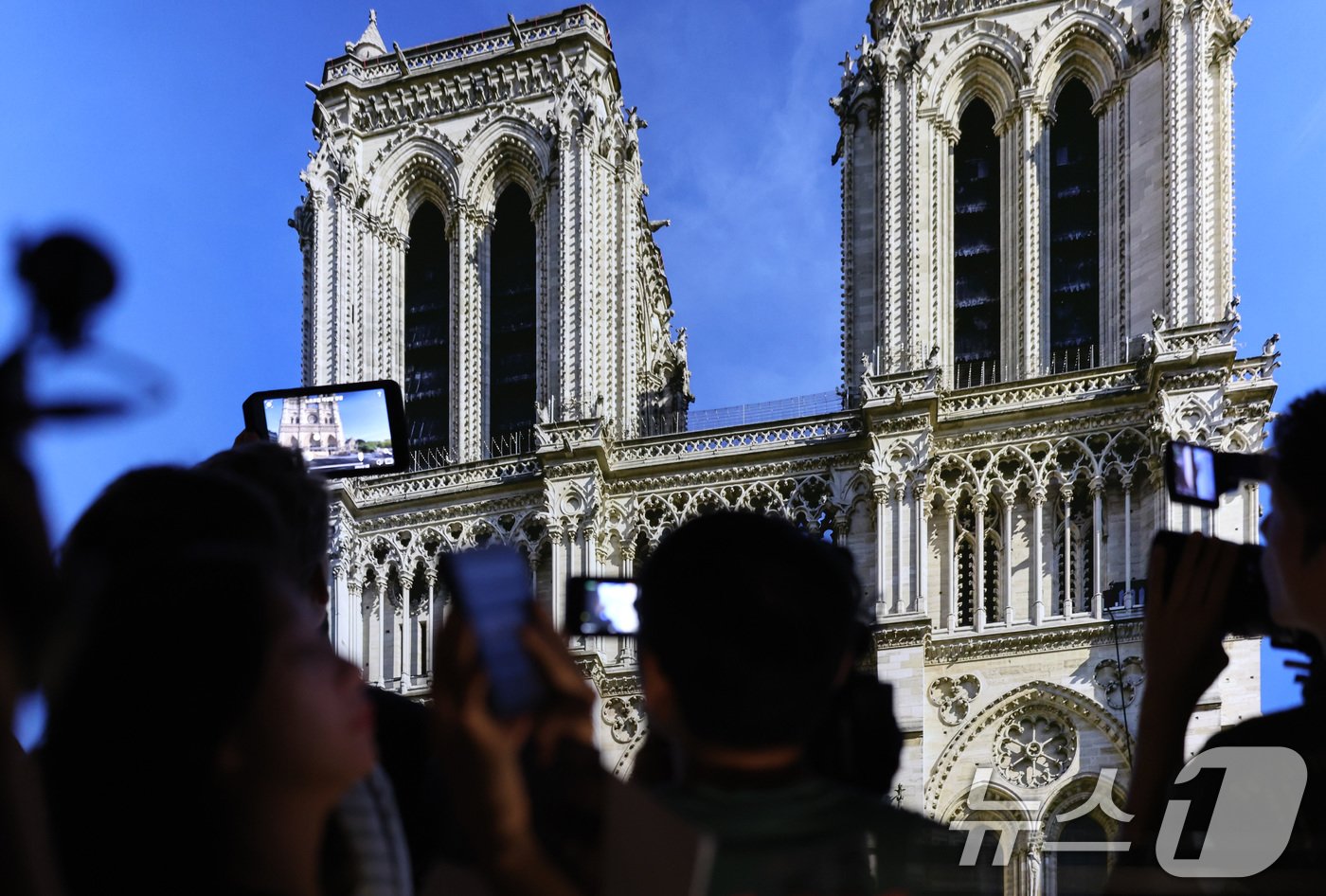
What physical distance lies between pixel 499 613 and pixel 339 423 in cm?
320

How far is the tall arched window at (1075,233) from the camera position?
29.0m

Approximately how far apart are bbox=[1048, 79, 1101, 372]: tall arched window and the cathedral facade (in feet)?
0.19

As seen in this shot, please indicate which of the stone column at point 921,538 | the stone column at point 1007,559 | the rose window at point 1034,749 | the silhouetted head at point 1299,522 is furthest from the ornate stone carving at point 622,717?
the silhouetted head at point 1299,522

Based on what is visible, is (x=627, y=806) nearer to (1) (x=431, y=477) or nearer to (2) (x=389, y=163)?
(1) (x=431, y=477)

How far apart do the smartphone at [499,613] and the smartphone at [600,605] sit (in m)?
1.26

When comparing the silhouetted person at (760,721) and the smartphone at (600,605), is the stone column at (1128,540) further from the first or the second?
the silhouetted person at (760,721)

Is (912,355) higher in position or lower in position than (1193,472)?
higher

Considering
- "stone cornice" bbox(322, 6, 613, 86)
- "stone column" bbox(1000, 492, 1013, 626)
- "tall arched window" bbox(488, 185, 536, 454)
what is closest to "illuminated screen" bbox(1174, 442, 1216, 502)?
"stone column" bbox(1000, 492, 1013, 626)

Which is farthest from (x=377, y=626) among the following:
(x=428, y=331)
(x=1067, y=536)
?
(x=1067, y=536)

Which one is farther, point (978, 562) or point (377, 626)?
point (377, 626)

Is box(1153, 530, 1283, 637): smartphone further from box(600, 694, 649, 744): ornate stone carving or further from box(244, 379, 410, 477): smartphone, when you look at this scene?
box(600, 694, 649, 744): ornate stone carving

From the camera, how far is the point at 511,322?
32.8m

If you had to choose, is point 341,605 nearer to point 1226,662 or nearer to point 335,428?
point 335,428

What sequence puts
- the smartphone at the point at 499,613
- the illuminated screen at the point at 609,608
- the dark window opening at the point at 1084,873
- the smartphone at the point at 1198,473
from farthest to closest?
the smartphone at the point at 1198,473 < the dark window opening at the point at 1084,873 < the illuminated screen at the point at 609,608 < the smartphone at the point at 499,613
